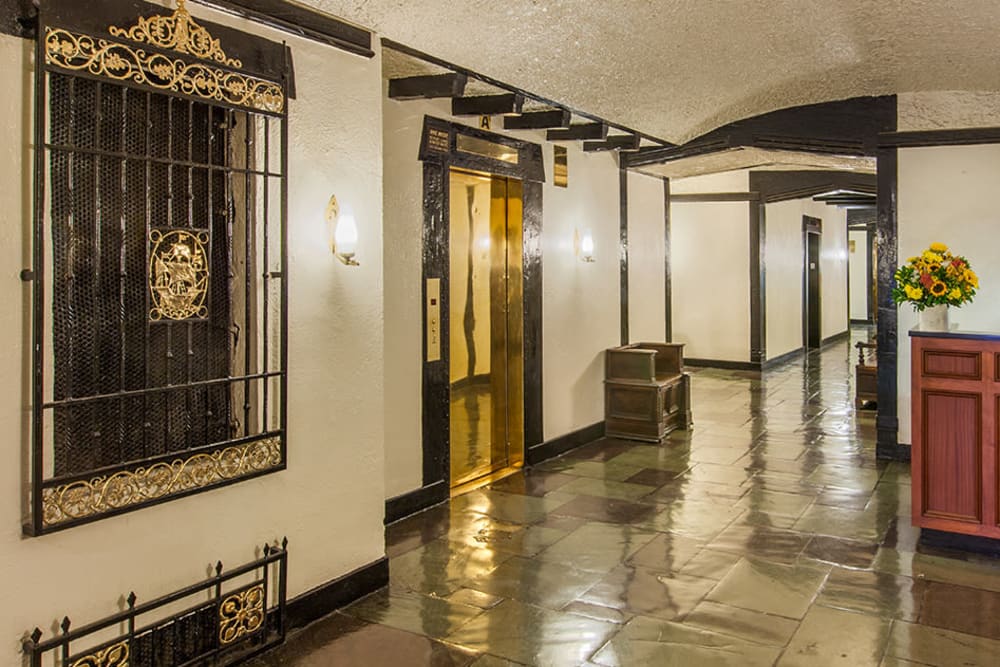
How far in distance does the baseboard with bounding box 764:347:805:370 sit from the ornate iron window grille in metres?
9.42

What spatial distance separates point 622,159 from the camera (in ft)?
24.5

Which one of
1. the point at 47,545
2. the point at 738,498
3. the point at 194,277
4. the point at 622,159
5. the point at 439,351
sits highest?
the point at 622,159

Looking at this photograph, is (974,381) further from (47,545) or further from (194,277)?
(47,545)

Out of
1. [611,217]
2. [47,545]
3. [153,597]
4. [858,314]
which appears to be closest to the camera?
[47,545]

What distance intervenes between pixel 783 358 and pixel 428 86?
9135 mm

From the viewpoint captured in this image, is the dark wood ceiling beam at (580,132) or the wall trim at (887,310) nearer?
the dark wood ceiling beam at (580,132)

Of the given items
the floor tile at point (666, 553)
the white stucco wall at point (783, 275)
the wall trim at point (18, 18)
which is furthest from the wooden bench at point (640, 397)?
the wall trim at point (18, 18)

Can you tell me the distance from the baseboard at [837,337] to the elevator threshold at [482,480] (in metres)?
10.2

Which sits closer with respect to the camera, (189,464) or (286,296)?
(189,464)

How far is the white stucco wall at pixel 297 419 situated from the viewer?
2424mm

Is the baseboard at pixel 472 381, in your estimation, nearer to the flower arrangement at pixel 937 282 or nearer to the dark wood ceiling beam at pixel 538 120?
the dark wood ceiling beam at pixel 538 120

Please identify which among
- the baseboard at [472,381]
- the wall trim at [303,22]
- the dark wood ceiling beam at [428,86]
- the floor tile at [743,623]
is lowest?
the floor tile at [743,623]

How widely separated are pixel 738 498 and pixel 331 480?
2.89 metres

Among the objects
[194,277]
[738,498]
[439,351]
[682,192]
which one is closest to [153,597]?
[194,277]
